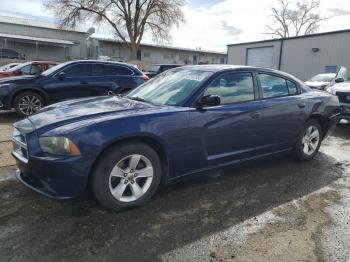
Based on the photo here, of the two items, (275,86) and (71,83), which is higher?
(275,86)

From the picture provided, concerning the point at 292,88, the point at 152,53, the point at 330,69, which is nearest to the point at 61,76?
the point at 292,88

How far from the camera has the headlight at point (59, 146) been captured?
3.12 meters

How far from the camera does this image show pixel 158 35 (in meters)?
39.4

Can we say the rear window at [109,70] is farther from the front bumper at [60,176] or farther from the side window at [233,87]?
the front bumper at [60,176]

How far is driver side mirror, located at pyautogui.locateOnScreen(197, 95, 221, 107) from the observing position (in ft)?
12.8

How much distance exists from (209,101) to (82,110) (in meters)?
1.42

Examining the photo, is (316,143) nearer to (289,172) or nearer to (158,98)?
(289,172)

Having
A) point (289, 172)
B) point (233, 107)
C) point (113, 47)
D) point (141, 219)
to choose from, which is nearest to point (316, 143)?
point (289, 172)

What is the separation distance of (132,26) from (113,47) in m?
7.01

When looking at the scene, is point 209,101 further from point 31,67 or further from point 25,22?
point 25,22

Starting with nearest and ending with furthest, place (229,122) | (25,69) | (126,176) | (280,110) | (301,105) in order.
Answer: (126,176)
(229,122)
(280,110)
(301,105)
(25,69)

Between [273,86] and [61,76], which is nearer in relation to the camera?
[273,86]

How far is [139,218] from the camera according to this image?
135 inches

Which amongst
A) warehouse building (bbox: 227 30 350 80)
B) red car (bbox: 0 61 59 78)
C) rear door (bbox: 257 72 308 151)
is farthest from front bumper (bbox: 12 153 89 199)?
warehouse building (bbox: 227 30 350 80)
